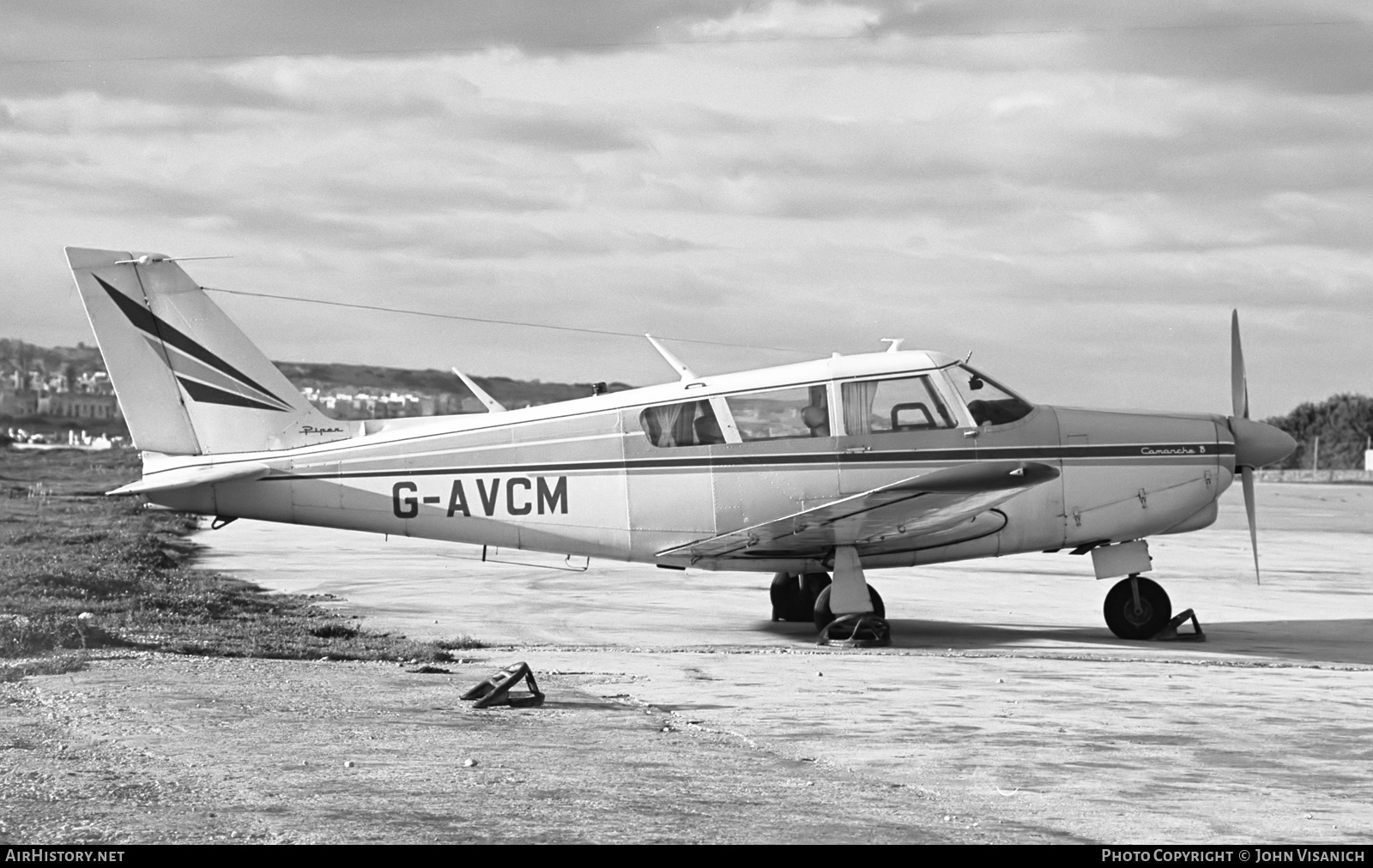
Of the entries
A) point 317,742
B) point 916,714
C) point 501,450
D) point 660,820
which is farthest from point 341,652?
point 660,820

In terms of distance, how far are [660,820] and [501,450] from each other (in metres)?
8.19

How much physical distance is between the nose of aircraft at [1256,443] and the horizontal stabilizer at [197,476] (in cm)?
960

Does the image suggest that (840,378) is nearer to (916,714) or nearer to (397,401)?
(916,714)

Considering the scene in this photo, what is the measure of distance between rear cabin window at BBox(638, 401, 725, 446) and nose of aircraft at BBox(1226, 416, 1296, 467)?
534cm

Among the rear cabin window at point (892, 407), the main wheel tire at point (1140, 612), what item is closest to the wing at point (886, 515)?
the rear cabin window at point (892, 407)

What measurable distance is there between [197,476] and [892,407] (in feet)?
21.7

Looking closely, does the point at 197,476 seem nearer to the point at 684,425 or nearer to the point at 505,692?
the point at 684,425

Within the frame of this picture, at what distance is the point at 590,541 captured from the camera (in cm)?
1395

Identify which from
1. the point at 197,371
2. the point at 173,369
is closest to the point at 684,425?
the point at 197,371

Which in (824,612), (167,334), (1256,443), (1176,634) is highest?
(167,334)

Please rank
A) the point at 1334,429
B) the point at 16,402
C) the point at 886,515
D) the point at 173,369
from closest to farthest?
1. the point at 886,515
2. the point at 173,369
3. the point at 16,402
4. the point at 1334,429

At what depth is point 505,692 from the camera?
916 centimetres

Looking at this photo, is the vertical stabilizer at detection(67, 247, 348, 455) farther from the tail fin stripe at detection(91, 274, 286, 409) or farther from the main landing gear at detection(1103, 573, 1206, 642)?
the main landing gear at detection(1103, 573, 1206, 642)

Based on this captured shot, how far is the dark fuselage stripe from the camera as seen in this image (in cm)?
1368
